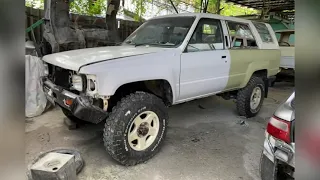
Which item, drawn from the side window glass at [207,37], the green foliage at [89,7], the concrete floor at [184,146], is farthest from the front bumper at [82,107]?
the green foliage at [89,7]

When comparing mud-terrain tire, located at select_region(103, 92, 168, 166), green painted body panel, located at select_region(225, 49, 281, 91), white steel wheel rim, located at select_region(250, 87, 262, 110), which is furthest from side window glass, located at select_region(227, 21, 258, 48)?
mud-terrain tire, located at select_region(103, 92, 168, 166)

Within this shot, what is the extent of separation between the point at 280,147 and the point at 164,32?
2.65 meters

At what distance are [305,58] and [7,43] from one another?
563mm

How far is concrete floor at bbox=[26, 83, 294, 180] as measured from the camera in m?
3.05

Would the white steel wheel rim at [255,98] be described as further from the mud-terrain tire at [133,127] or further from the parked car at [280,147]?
the parked car at [280,147]

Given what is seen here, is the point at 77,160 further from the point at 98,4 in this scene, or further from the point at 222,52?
the point at 98,4

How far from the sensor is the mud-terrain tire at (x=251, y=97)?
5.09 m

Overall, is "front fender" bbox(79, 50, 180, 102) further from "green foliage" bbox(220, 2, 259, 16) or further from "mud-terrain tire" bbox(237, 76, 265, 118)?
"green foliage" bbox(220, 2, 259, 16)

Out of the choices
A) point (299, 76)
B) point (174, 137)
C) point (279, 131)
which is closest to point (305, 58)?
point (299, 76)

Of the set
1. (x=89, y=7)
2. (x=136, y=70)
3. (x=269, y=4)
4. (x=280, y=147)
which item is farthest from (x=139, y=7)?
(x=280, y=147)

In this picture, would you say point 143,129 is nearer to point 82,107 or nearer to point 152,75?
point 152,75

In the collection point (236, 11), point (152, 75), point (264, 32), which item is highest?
point (236, 11)

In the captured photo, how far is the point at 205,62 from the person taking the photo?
397 centimetres

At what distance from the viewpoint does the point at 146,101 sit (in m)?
3.22
